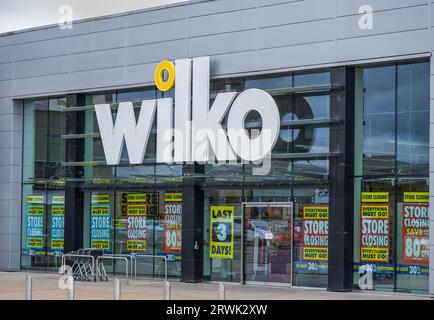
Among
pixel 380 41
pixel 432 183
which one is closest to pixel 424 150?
pixel 432 183

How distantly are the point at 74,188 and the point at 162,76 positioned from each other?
544 centimetres

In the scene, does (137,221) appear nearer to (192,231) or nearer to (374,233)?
(192,231)

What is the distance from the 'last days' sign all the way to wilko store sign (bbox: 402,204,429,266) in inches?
224

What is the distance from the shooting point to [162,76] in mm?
29672

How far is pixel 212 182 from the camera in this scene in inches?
1145

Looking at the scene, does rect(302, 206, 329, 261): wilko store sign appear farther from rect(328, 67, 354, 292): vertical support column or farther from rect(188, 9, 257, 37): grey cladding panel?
rect(188, 9, 257, 37): grey cladding panel

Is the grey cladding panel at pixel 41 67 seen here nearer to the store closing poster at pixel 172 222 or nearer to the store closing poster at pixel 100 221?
the store closing poster at pixel 100 221

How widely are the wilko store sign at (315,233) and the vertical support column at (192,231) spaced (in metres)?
3.67

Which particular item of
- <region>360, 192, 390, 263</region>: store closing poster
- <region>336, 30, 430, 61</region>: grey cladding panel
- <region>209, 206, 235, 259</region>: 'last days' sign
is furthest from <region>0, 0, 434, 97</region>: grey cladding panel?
<region>209, 206, 235, 259</region>: 'last days' sign

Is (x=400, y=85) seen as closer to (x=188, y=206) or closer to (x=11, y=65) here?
(x=188, y=206)

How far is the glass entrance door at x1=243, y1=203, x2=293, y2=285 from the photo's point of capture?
90.7 ft
